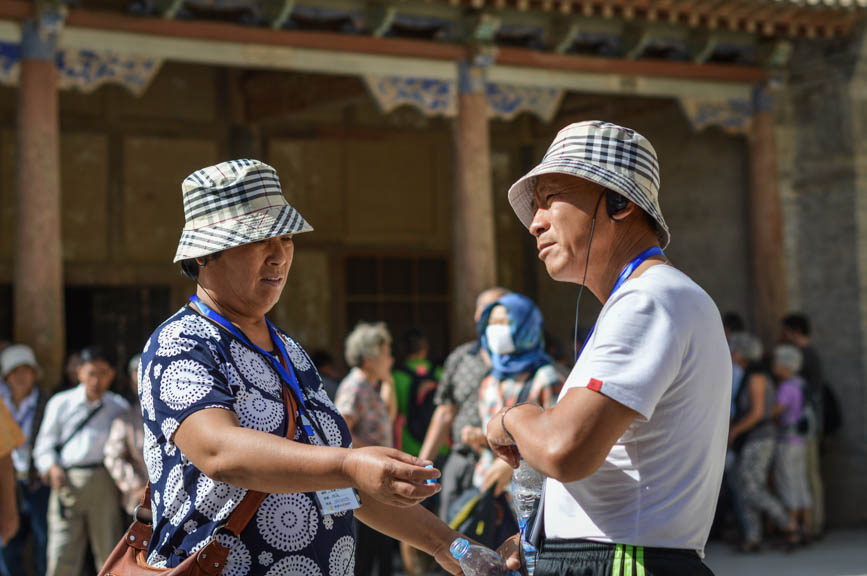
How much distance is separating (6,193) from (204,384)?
8902 mm

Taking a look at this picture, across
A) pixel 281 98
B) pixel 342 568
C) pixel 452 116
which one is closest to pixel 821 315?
pixel 452 116

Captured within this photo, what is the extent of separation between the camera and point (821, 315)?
1023 cm

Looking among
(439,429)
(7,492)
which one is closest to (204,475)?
(7,492)

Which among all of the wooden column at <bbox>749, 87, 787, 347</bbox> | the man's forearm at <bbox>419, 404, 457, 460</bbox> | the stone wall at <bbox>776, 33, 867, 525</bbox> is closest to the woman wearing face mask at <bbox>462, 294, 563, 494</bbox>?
the man's forearm at <bbox>419, 404, 457, 460</bbox>

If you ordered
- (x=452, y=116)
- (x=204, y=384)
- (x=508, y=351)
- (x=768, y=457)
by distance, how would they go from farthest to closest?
(x=452, y=116) < (x=768, y=457) < (x=508, y=351) < (x=204, y=384)

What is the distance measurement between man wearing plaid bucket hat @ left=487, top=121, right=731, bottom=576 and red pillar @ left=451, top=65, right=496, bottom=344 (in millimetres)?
6681

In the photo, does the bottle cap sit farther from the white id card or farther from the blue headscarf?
the blue headscarf

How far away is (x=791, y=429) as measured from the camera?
28.3 ft

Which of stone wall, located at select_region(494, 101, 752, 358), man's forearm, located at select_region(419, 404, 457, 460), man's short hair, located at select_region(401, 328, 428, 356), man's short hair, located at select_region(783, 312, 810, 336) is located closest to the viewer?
man's forearm, located at select_region(419, 404, 457, 460)

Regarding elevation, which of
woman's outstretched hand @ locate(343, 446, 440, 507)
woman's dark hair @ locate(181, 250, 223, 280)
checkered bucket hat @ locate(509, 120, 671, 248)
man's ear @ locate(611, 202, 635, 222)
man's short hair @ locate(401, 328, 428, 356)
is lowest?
man's short hair @ locate(401, 328, 428, 356)

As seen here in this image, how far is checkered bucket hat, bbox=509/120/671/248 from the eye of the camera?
2027mm

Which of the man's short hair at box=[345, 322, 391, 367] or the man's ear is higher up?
the man's ear

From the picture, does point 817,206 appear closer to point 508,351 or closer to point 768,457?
point 768,457

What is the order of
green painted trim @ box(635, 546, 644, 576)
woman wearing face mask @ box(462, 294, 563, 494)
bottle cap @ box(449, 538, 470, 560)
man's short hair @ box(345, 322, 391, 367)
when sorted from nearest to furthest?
green painted trim @ box(635, 546, 644, 576)
bottle cap @ box(449, 538, 470, 560)
woman wearing face mask @ box(462, 294, 563, 494)
man's short hair @ box(345, 322, 391, 367)
